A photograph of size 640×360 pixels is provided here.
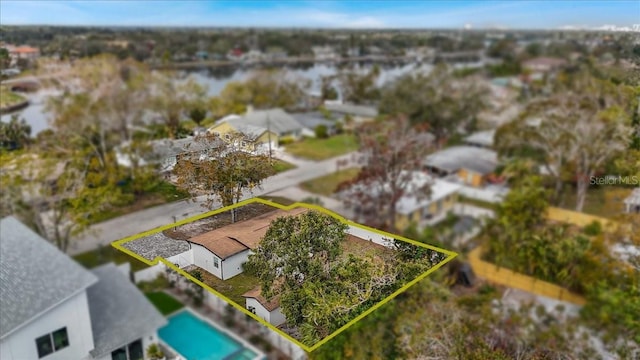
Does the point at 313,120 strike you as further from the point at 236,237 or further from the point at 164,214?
the point at 236,237

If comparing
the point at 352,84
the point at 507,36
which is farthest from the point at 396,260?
the point at 507,36

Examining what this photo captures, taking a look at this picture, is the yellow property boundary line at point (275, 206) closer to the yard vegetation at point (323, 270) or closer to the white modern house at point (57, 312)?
the yard vegetation at point (323, 270)

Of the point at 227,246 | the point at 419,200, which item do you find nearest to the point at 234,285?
the point at 227,246

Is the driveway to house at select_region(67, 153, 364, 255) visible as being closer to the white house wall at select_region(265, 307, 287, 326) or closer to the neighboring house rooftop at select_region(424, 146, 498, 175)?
the white house wall at select_region(265, 307, 287, 326)

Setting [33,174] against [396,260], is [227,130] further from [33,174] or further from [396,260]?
[33,174]

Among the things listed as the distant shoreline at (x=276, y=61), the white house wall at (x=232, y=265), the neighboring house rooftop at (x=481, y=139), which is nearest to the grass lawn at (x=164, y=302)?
the white house wall at (x=232, y=265)

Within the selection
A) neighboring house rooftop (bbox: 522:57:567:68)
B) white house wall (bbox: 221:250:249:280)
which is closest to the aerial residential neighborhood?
white house wall (bbox: 221:250:249:280)
